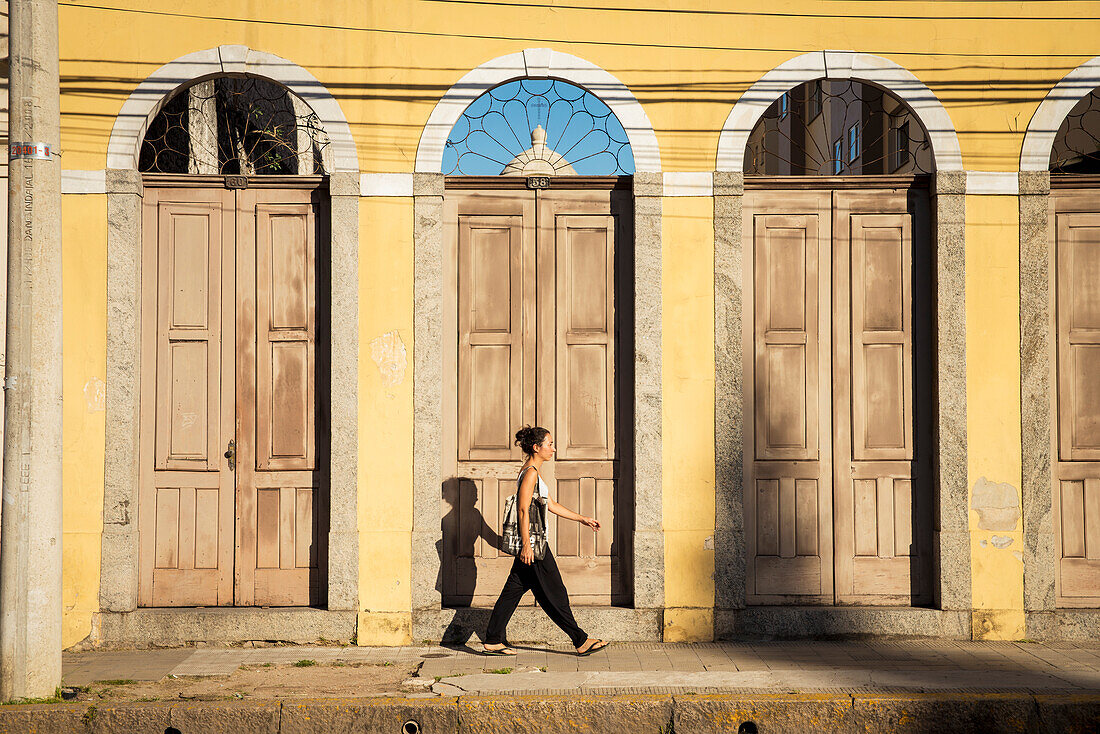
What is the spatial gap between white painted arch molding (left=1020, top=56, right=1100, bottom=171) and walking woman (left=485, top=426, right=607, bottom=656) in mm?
4184

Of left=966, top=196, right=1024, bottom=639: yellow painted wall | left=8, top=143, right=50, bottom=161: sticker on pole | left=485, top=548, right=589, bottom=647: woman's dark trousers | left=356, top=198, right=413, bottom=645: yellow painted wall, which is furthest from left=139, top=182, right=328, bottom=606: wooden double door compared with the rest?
left=966, top=196, right=1024, bottom=639: yellow painted wall

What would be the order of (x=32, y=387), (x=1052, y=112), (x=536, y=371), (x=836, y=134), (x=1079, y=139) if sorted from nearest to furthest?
(x=32, y=387)
(x=1052, y=112)
(x=536, y=371)
(x=1079, y=139)
(x=836, y=134)

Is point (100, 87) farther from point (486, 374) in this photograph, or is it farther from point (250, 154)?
point (486, 374)

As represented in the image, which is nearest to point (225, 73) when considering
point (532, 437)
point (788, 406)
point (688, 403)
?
point (532, 437)

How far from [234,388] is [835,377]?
14.9 ft

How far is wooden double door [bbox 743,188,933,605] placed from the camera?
679cm

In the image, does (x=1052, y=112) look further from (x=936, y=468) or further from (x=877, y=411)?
(x=936, y=468)

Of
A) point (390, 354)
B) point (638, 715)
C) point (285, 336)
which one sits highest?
point (285, 336)

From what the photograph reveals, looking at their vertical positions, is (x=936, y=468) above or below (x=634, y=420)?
below

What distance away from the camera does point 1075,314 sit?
6.77m

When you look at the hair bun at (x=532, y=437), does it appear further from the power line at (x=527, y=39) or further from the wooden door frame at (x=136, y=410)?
the power line at (x=527, y=39)

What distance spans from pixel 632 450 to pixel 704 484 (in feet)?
1.93

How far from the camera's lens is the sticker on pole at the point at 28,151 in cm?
505

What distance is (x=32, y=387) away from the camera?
5.02 meters
